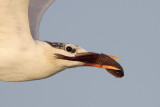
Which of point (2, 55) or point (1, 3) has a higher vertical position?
point (1, 3)

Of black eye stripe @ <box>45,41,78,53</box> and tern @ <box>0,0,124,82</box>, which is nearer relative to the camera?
tern @ <box>0,0,124,82</box>

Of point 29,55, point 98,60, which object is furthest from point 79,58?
point 29,55

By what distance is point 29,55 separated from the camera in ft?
45.0

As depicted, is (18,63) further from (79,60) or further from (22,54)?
(79,60)

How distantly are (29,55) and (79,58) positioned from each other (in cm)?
139

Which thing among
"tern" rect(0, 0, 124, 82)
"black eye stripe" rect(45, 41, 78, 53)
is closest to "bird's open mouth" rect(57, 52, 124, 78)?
"tern" rect(0, 0, 124, 82)

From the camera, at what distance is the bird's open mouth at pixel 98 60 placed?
14062 millimetres

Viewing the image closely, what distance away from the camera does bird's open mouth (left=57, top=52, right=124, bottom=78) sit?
46.1 ft

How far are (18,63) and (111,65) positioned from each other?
254cm

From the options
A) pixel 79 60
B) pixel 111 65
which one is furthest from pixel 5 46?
pixel 111 65

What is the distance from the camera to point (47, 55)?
14.0 m

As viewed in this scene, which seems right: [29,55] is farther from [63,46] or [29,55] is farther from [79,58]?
[79,58]

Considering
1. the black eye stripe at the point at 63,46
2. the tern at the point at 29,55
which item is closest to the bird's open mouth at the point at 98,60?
the tern at the point at 29,55

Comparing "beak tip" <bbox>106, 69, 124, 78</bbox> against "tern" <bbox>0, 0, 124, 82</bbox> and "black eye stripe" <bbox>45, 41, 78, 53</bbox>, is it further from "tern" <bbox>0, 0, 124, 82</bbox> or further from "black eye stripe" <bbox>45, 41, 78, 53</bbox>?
"black eye stripe" <bbox>45, 41, 78, 53</bbox>
